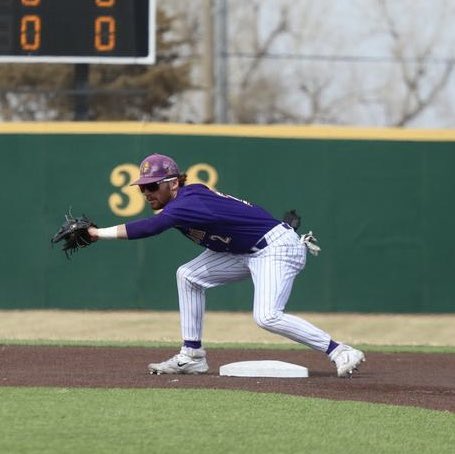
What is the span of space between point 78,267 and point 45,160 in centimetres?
111

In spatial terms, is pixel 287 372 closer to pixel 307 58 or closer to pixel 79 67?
pixel 79 67

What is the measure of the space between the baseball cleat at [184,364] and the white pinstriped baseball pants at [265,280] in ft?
0.30

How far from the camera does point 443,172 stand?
14.2 m

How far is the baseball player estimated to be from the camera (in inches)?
319

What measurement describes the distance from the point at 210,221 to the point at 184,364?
95cm

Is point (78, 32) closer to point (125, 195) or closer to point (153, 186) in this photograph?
point (125, 195)

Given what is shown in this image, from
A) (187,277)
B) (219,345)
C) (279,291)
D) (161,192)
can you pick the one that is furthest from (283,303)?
(219,345)

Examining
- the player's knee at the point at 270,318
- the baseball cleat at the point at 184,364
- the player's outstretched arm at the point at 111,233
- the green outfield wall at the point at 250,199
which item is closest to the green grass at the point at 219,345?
the baseball cleat at the point at 184,364

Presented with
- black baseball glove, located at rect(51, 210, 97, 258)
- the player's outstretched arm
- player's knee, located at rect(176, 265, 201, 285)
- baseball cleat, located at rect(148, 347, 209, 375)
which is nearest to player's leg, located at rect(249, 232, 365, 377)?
player's knee, located at rect(176, 265, 201, 285)

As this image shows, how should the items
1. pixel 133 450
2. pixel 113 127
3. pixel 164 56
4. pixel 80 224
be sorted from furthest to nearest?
pixel 164 56
pixel 113 127
pixel 80 224
pixel 133 450

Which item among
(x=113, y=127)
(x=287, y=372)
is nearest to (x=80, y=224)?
(x=287, y=372)

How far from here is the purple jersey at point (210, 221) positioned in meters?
8.00

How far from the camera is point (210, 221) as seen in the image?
8.17m

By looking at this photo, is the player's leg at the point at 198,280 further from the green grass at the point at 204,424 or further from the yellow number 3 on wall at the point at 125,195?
the yellow number 3 on wall at the point at 125,195
